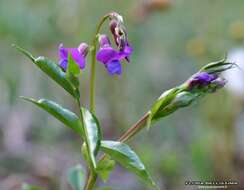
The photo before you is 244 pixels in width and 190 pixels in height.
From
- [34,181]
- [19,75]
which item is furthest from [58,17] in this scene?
[34,181]

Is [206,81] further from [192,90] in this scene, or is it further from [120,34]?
[120,34]

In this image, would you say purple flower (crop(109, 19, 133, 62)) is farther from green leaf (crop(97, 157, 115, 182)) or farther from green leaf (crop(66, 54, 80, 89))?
green leaf (crop(97, 157, 115, 182))

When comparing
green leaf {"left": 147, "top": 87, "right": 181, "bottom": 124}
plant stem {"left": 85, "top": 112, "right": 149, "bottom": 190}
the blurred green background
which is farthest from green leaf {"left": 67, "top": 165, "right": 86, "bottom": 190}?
the blurred green background

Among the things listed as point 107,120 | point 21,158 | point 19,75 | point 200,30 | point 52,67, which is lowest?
point 52,67

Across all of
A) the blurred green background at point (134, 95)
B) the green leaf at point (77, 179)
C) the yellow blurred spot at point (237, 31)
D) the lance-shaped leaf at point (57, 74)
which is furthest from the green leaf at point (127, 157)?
the yellow blurred spot at point (237, 31)

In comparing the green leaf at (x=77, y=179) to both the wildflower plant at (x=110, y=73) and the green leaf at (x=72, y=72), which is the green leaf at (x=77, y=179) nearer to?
the wildflower plant at (x=110, y=73)

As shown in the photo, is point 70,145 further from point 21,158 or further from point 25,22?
point 25,22

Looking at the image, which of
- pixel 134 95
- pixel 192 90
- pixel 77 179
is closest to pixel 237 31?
pixel 134 95
